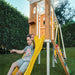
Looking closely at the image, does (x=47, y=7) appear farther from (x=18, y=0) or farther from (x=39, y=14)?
(x=18, y=0)

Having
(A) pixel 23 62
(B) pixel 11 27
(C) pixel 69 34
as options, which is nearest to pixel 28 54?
(A) pixel 23 62

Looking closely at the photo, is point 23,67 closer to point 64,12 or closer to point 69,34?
point 69,34

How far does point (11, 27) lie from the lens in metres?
5.71

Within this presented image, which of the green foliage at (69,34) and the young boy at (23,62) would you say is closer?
the young boy at (23,62)

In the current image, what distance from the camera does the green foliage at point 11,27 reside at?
541cm

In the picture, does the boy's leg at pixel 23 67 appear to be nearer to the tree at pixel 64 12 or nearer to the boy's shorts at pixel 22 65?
the boy's shorts at pixel 22 65

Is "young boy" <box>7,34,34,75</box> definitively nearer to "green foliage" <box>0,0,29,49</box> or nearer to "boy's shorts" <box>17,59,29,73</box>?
"boy's shorts" <box>17,59,29,73</box>

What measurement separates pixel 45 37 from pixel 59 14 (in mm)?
11487

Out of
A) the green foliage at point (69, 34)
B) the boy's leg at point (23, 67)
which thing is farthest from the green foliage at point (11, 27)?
the boy's leg at point (23, 67)

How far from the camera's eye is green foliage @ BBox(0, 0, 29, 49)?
17.7ft

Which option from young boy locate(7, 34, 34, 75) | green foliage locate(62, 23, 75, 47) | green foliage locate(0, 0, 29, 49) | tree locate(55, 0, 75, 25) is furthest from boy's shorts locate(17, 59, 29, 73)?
tree locate(55, 0, 75, 25)

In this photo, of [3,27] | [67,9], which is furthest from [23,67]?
[67,9]

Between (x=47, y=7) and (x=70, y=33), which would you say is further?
(x=70, y=33)

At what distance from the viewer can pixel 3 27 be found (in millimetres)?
5422
